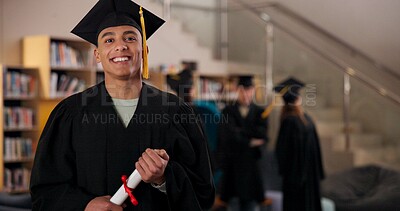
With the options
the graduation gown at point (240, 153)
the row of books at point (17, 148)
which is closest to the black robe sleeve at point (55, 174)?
the graduation gown at point (240, 153)

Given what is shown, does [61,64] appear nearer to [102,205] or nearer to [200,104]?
[200,104]

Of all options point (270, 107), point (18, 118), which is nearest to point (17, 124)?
point (18, 118)

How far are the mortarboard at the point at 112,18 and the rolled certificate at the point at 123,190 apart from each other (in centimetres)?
39

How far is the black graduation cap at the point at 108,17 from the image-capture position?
6.64 feet

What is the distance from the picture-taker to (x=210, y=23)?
530 centimetres

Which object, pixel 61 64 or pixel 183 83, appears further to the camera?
pixel 61 64

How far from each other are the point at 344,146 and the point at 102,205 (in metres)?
2.92

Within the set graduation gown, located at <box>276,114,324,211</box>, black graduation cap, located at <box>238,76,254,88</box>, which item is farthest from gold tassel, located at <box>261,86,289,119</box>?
black graduation cap, located at <box>238,76,254,88</box>

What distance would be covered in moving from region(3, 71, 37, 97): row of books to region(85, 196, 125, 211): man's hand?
405 cm

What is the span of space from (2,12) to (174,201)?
10.5 ft

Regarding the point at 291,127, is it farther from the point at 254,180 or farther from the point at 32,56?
the point at 32,56

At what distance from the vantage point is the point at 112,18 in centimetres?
202

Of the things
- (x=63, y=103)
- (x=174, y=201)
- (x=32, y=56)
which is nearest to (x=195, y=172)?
(x=174, y=201)

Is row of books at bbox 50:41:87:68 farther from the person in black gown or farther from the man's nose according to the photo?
the man's nose
